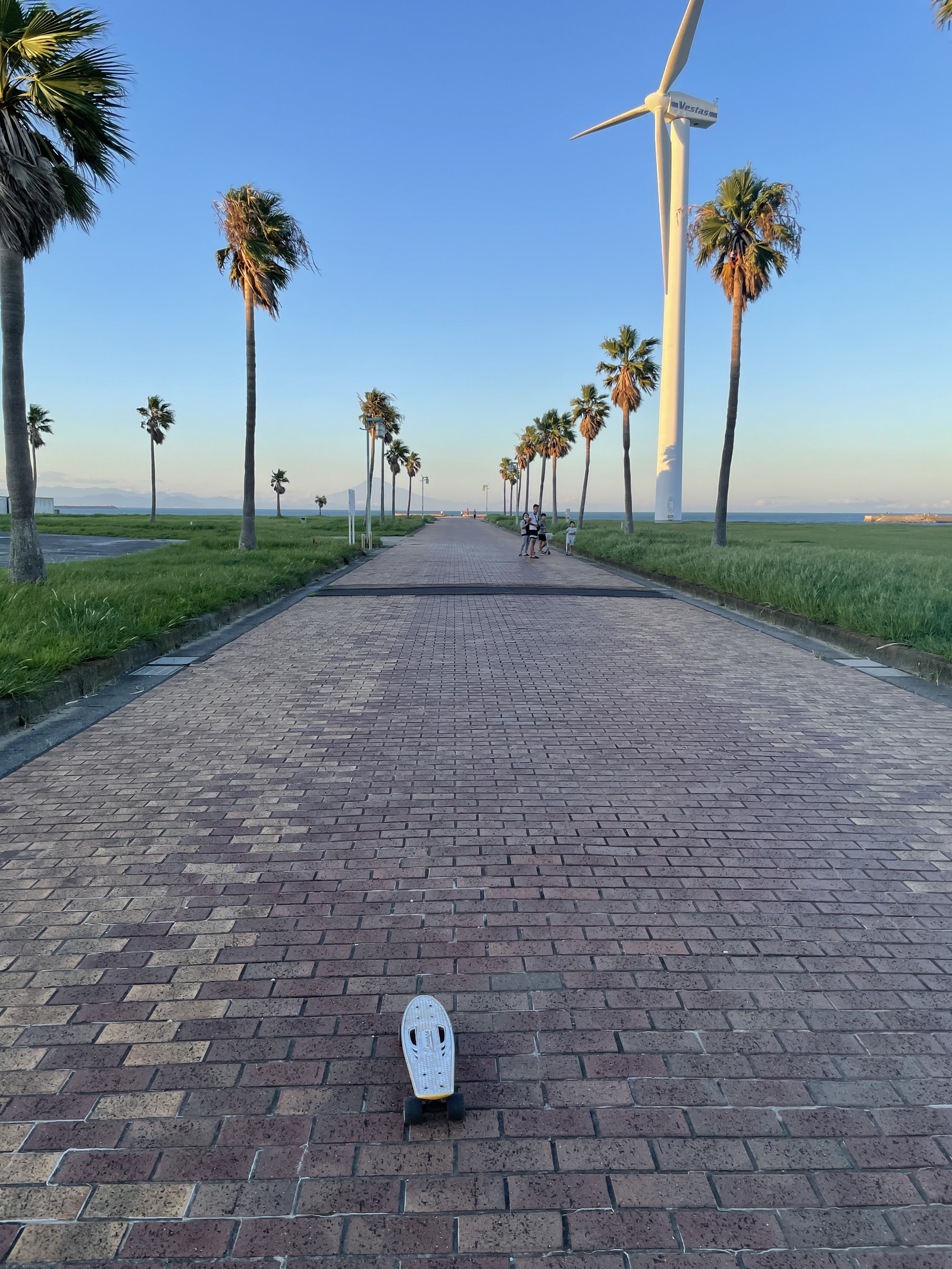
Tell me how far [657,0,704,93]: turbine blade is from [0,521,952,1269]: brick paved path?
7163 centimetres

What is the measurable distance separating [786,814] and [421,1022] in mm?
3152

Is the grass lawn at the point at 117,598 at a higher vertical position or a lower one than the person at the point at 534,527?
lower

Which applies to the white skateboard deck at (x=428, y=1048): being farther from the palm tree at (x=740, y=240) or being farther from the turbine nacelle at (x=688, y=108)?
the turbine nacelle at (x=688, y=108)

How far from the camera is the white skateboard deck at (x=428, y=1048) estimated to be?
98.8 inches

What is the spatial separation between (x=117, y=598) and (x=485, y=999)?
10424mm

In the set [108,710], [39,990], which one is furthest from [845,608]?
[39,990]

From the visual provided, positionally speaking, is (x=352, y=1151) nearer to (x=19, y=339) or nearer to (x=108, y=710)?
(x=108, y=710)

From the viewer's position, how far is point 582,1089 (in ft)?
8.66

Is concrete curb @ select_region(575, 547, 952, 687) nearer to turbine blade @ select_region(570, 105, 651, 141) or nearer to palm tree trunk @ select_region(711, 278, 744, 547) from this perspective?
palm tree trunk @ select_region(711, 278, 744, 547)

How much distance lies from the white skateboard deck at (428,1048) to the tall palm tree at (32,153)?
11.9 m

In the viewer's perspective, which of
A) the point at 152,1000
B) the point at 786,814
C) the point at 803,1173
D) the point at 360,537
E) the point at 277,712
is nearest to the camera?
the point at 803,1173

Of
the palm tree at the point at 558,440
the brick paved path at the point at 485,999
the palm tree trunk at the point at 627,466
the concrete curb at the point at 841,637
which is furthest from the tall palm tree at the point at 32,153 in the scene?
the palm tree at the point at 558,440

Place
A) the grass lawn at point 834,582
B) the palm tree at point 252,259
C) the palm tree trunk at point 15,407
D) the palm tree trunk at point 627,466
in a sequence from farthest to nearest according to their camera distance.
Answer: the palm tree trunk at point 627,466 → the palm tree at point 252,259 → the palm tree trunk at point 15,407 → the grass lawn at point 834,582

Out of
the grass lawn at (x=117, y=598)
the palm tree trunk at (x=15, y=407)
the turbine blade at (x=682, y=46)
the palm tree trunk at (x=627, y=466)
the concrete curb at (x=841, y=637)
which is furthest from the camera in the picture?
the turbine blade at (x=682, y=46)
